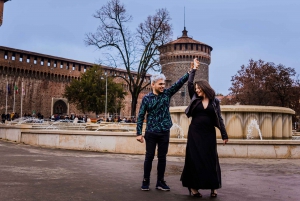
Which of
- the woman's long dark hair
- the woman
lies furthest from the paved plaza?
the woman's long dark hair

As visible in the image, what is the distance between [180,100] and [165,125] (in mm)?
52845

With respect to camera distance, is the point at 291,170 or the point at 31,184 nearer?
the point at 31,184

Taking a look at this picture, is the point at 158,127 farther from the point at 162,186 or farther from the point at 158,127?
the point at 162,186

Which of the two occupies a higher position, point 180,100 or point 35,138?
point 180,100

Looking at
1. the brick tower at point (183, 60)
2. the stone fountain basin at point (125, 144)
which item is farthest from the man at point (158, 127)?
the brick tower at point (183, 60)

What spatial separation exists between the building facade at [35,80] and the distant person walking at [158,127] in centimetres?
4414

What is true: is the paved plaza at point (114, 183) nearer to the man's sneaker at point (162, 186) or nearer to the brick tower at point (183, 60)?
the man's sneaker at point (162, 186)

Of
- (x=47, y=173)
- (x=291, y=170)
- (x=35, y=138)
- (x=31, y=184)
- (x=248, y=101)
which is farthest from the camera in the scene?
(x=248, y=101)

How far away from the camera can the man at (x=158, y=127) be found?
4.23m

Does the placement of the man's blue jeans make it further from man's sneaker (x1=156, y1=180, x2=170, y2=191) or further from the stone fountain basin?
the stone fountain basin

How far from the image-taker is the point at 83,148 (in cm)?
1001

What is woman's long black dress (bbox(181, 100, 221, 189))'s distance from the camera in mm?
3830

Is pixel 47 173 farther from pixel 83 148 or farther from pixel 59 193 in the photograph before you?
pixel 83 148

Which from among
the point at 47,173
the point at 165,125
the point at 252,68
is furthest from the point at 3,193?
the point at 252,68
